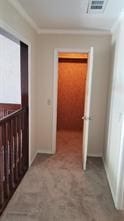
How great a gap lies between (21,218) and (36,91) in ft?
7.08

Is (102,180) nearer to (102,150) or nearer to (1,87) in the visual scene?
(102,150)

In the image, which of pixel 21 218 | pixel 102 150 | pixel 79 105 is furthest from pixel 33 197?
pixel 79 105

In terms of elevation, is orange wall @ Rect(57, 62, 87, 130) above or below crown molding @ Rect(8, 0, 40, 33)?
below

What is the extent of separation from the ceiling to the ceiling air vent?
47mm

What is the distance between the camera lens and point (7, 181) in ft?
7.83

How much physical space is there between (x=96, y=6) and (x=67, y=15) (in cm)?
50

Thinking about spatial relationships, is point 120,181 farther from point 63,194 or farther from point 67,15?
point 67,15

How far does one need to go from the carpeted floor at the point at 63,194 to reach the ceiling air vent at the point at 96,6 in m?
2.40

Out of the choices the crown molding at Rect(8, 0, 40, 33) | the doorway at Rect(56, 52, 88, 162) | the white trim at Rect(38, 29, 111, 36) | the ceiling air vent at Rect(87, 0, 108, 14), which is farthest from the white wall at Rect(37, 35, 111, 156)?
the doorway at Rect(56, 52, 88, 162)

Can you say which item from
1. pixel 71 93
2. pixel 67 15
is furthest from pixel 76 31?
pixel 71 93

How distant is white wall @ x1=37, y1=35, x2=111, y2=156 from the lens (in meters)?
3.39

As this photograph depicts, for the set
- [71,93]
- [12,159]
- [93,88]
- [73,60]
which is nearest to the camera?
[12,159]

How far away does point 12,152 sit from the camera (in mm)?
2553

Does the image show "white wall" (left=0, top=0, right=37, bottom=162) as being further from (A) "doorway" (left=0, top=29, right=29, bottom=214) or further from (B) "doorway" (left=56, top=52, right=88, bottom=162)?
(B) "doorway" (left=56, top=52, right=88, bottom=162)
